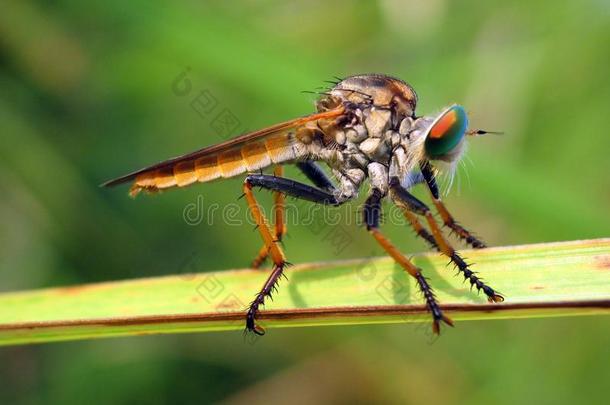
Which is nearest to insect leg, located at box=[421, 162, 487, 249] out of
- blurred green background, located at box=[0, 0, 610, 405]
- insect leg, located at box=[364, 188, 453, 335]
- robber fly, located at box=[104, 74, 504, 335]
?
robber fly, located at box=[104, 74, 504, 335]

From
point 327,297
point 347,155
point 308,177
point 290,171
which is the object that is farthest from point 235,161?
point 290,171

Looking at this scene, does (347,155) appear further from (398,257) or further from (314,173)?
(398,257)

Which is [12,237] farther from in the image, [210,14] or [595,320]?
[595,320]

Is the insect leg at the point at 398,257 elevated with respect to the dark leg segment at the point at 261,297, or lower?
elevated

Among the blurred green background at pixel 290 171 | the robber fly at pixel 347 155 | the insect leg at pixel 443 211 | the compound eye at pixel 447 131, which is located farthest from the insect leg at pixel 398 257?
the blurred green background at pixel 290 171

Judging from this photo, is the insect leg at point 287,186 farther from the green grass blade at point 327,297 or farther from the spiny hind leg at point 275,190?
the green grass blade at point 327,297

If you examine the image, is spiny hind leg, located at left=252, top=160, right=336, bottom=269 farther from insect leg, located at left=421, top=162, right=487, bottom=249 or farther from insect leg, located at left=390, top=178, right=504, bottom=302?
insect leg, located at left=421, top=162, right=487, bottom=249

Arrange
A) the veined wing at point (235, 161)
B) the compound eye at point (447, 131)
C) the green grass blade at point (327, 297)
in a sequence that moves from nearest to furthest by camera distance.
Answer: the green grass blade at point (327, 297) < the compound eye at point (447, 131) < the veined wing at point (235, 161)
